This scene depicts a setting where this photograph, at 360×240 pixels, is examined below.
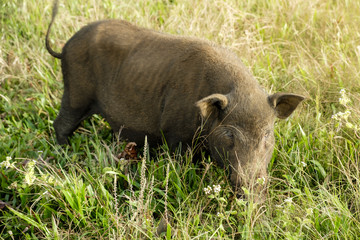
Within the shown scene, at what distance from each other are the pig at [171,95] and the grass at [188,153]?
0.25 metres

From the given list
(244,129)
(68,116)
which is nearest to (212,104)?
(244,129)

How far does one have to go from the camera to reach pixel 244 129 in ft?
11.8

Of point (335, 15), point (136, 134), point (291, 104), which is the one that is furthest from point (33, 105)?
point (335, 15)

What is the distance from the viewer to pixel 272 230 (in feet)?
11.1

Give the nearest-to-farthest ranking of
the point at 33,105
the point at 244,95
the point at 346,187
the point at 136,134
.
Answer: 1. the point at 244,95
2. the point at 346,187
3. the point at 136,134
4. the point at 33,105

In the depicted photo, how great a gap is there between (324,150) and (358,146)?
295 millimetres

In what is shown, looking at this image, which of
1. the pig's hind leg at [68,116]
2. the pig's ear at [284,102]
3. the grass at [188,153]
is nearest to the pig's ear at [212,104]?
the pig's ear at [284,102]

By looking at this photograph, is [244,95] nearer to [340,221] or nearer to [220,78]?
[220,78]

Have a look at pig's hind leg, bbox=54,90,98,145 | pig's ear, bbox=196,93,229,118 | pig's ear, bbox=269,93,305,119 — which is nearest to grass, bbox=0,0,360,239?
pig's hind leg, bbox=54,90,98,145

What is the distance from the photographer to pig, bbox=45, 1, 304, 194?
11.9 feet

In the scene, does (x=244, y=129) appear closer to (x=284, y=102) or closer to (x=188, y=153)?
(x=284, y=102)

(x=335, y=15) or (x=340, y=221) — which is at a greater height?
(x=335, y=15)

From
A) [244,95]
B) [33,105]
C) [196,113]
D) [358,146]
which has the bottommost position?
[33,105]

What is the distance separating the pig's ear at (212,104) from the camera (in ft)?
11.7
